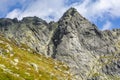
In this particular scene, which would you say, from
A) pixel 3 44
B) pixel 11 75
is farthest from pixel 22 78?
pixel 3 44

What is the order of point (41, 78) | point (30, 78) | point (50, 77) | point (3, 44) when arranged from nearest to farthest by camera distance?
point (30, 78) → point (41, 78) → point (50, 77) → point (3, 44)

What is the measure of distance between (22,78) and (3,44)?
46524 millimetres

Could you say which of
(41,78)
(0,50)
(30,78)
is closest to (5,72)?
(30,78)

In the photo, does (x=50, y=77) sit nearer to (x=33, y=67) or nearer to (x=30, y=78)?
(x=33, y=67)

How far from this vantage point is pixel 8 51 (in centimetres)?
10119

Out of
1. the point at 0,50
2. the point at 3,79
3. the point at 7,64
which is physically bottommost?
the point at 3,79

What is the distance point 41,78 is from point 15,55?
24918 millimetres

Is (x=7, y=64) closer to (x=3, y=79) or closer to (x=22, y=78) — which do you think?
(x=22, y=78)

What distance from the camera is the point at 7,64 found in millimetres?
Answer: 73625

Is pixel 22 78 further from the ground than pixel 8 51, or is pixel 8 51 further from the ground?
pixel 8 51

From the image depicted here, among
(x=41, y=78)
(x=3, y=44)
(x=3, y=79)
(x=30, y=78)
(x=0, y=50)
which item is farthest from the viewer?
(x=3, y=44)

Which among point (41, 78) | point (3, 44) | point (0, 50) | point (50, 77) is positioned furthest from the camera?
point (3, 44)

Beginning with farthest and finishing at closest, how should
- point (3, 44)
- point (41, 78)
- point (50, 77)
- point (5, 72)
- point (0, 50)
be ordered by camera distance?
point (3, 44) → point (0, 50) → point (50, 77) → point (41, 78) → point (5, 72)

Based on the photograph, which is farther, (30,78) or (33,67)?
(33,67)
